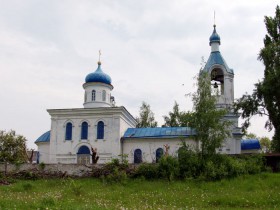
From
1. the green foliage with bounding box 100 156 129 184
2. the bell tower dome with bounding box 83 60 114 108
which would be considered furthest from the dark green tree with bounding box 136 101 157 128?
the green foliage with bounding box 100 156 129 184

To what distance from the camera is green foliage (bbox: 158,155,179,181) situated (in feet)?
69.3

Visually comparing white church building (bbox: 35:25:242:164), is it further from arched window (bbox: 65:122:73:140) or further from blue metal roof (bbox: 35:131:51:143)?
blue metal roof (bbox: 35:131:51:143)

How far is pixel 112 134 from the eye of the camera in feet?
103

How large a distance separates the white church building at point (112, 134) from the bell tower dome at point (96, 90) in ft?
4.38

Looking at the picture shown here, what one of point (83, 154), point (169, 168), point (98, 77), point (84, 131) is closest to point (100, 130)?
point (84, 131)

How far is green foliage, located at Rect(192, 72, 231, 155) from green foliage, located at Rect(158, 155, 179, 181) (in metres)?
1.89

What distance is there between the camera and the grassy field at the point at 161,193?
548 inches

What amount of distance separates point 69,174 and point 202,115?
29.0ft

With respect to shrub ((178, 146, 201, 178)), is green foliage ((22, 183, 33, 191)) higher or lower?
lower

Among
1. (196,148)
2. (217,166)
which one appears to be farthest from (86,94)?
(217,166)

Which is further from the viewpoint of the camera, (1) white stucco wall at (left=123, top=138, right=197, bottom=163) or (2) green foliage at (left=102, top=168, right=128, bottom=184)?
(1) white stucco wall at (left=123, top=138, right=197, bottom=163)

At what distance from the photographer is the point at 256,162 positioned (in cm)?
2194

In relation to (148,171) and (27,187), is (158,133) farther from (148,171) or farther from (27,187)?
(27,187)

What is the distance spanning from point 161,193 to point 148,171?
4.58 metres
